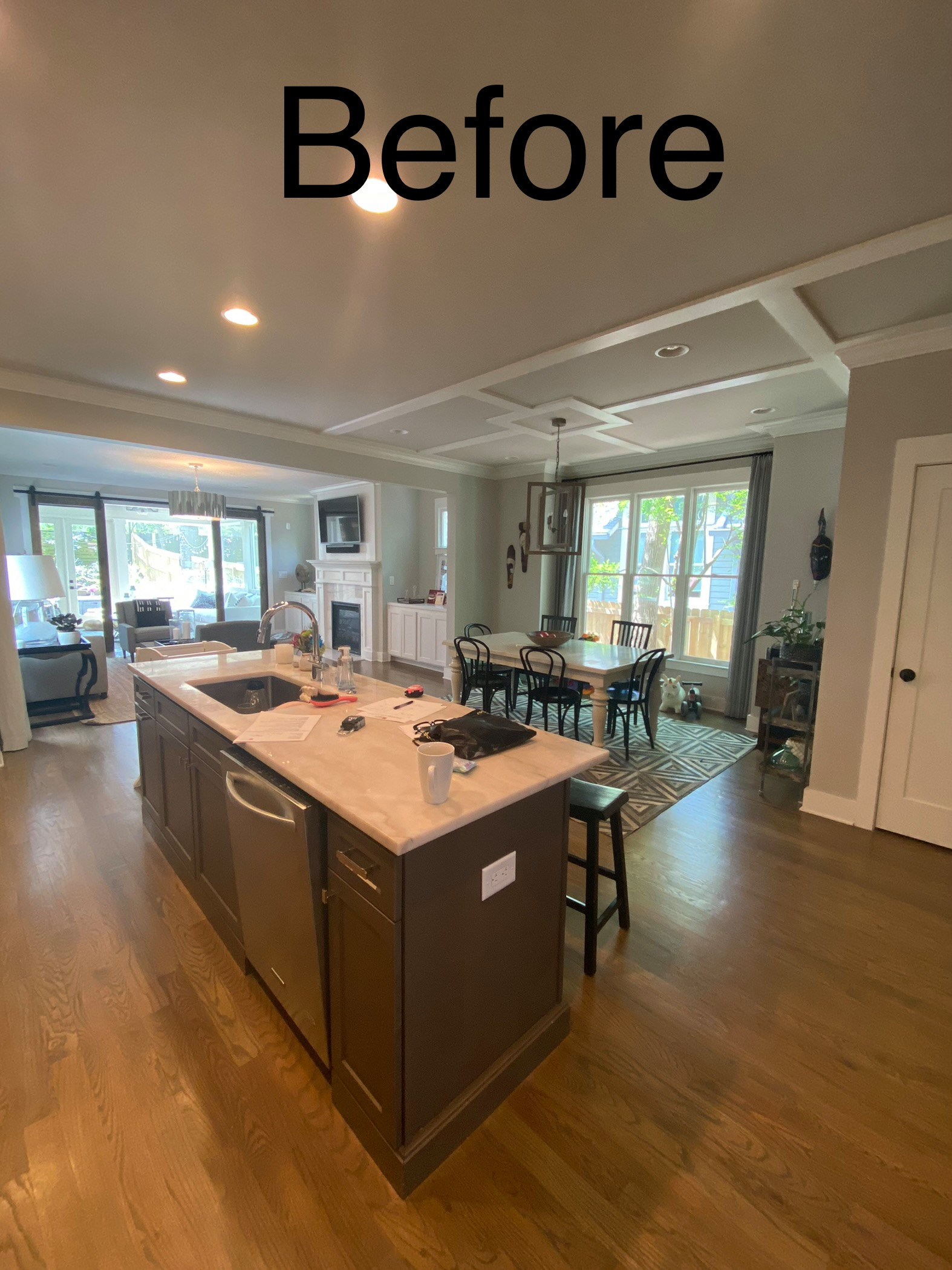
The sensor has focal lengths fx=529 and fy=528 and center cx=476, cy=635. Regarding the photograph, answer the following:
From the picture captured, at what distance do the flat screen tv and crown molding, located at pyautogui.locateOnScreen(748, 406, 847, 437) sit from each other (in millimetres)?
5270

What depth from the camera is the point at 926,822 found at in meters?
2.92

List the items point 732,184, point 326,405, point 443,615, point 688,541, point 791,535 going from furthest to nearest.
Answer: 1. point 443,615
2. point 688,541
3. point 791,535
4. point 326,405
5. point 732,184

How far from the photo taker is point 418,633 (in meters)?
7.41

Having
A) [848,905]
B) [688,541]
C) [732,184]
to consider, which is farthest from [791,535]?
[732,184]

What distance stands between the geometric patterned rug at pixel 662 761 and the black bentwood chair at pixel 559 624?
1.13 meters

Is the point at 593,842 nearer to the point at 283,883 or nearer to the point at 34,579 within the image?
the point at 283,883

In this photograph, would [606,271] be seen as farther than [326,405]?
No

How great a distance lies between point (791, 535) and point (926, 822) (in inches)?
102

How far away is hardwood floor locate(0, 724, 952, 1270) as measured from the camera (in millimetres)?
1171

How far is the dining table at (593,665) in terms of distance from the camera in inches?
159

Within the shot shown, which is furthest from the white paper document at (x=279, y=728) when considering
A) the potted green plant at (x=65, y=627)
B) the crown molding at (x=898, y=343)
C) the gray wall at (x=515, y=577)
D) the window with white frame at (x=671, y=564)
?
the gray wall at (x=515, y=577)

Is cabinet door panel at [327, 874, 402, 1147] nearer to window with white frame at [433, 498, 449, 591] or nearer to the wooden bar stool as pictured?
the wooden bar stool

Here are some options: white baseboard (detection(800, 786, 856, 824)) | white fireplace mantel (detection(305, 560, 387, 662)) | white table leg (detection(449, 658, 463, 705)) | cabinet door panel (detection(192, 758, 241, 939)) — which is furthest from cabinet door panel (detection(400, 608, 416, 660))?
cabinet door panel (detection(192, 758, 241, 939))

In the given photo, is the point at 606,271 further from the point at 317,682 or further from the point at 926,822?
the point at 926,822
